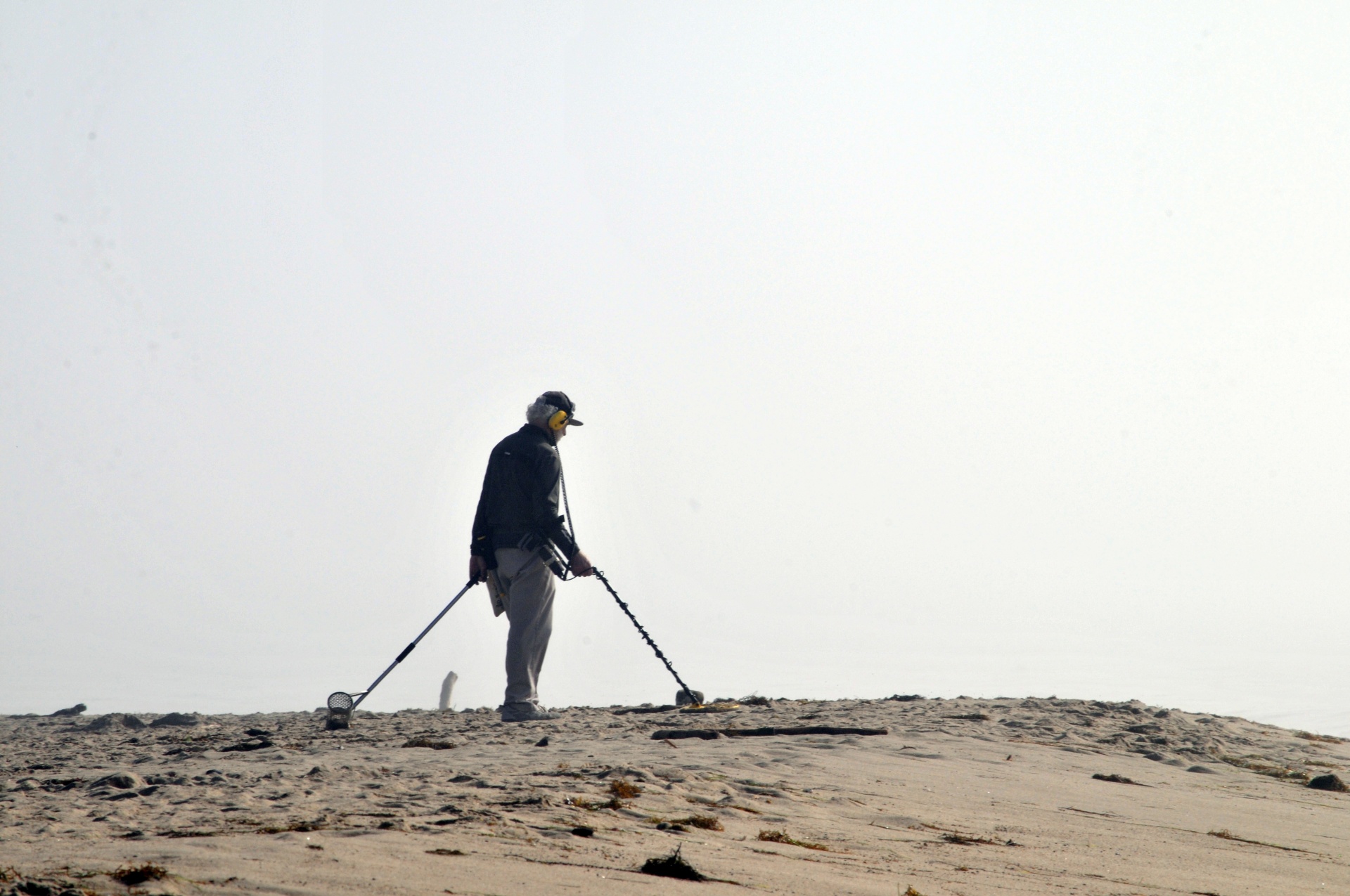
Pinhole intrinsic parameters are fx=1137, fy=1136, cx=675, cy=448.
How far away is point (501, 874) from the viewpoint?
3.63 m

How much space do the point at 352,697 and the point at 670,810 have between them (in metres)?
5.29

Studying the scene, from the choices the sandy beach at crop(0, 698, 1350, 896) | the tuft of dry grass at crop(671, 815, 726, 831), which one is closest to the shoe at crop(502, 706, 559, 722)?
the sandy beach at crop(0, 698, 1350, 896)

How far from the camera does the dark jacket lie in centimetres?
984

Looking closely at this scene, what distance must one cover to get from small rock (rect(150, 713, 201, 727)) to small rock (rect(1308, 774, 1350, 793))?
30.5 feet

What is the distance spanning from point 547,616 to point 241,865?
6.48 meters

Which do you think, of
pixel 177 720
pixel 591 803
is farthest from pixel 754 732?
pixel 177 720

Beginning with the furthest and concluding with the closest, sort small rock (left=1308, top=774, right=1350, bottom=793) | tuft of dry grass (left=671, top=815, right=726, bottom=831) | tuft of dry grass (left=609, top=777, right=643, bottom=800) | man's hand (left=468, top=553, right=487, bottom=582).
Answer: man's hand (left=468, top=553, right=487, bottom=582) < small rock (left=1308, top=774, right=1350, bottom=793) < tuft of dry grass (left=609, top=777, right=643, bottom=800) < tuft of dry grass (left=671, top=815, right=726, bottom=831)

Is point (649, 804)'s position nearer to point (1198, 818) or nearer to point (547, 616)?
point (1198, 818)

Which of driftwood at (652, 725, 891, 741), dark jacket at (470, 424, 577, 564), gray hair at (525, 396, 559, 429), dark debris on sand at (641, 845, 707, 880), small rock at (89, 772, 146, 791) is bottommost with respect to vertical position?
dark debris on sand at (641, 845, 707, 880)

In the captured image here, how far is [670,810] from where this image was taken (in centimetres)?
498

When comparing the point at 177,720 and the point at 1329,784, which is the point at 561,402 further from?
the point at 1329,784

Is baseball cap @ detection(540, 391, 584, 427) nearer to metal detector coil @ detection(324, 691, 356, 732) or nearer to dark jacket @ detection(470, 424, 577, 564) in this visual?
dark jacket @ detection(470, 424, 577, 564)

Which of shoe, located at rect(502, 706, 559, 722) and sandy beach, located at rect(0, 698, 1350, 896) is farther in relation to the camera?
shoe, located at rect(502, 706, 559, 722)

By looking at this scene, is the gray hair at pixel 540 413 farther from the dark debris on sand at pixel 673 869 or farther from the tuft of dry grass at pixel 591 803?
the dark debris on sand at pixel 673 869
